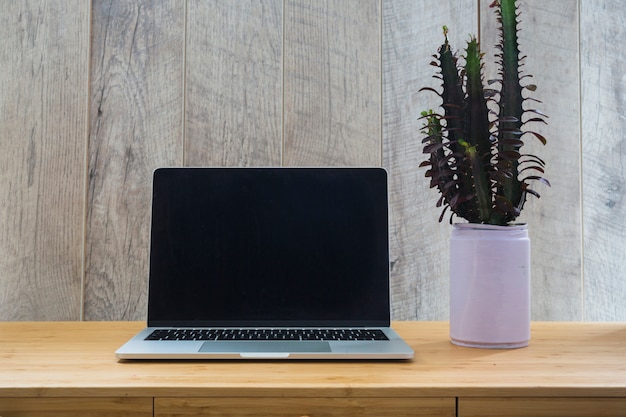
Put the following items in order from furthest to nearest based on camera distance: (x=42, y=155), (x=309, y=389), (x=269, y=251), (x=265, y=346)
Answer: (x=42, y=155)
(x=269, y=251)
(x=265, y=346)
(x=309, y=389)

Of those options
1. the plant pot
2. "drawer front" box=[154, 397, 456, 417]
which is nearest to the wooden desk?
"drawer front" box=[154, 397, 456, 417]

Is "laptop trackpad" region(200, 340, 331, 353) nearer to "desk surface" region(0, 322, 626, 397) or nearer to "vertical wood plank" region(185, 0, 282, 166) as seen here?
"desk surface" region(0, 322, 626, 397)

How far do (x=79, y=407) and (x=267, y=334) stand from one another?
1.05ft

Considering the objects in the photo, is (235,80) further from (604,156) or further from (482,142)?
(604,156)

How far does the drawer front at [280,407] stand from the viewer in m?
0.68

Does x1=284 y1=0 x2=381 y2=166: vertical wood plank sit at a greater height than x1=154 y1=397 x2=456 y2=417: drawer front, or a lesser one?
greater

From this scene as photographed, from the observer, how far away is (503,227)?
906mm

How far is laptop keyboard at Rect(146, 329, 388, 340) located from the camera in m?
0.90

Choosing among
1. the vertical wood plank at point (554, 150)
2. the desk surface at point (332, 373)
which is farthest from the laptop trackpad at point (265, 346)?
the vertical wood plank at point (554, 150)

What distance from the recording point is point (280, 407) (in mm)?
680

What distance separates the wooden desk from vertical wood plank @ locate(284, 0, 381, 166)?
1.70ft

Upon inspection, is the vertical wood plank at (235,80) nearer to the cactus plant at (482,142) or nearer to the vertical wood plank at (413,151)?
the vertical wood plank at (413,151)

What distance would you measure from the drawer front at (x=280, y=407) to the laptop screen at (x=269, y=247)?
306 mm

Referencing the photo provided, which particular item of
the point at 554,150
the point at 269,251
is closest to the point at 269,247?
the point at 269,251
